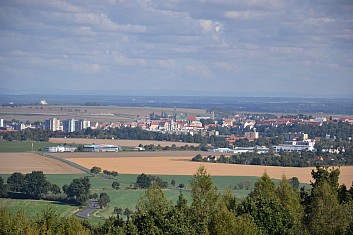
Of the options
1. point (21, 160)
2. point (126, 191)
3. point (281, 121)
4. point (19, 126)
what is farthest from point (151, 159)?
point (281, 121)

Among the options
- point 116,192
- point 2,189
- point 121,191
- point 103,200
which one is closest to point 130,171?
point 121,191

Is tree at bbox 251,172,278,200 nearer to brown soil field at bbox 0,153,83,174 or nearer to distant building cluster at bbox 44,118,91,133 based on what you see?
brown soil field at bbox 0,153,83,174

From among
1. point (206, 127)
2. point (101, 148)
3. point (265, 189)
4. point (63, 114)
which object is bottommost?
point (101, 148)

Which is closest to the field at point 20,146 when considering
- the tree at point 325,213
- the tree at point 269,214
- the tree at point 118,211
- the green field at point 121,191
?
the green field at point 121,191

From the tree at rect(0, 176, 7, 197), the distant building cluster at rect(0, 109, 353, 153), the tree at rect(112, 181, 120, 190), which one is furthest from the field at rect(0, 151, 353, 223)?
the distant building cluster at rect(0, 109, 353, 153)

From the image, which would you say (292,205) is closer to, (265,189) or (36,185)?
(265,189)

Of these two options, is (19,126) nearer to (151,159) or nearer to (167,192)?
(151,159)
